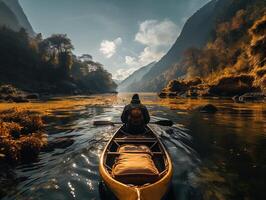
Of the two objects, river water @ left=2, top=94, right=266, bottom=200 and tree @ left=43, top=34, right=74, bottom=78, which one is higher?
tree @ left=43, top=34, right=74, bottom=78

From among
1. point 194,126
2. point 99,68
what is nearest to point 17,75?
point 99,68

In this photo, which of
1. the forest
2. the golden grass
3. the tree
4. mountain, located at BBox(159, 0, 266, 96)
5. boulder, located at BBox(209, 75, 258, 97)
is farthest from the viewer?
the tree

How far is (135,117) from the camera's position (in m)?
12.8

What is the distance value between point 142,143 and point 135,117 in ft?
6.78

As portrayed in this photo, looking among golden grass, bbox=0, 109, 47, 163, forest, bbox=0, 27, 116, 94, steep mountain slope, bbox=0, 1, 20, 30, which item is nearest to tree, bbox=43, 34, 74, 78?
forest, bbox=0, 27, 116, 94

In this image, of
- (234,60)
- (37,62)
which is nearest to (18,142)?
(234,60)

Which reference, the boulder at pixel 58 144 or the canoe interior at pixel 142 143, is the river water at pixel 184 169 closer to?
the boulder at pixel 58 144

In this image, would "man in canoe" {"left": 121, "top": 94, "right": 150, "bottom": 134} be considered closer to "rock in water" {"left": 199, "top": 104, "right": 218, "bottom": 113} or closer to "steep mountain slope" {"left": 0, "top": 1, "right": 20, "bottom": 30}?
"rock in water" {"left": 199, "top": 104, "right": 218, "bottom": 113}

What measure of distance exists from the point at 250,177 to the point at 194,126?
9.98m

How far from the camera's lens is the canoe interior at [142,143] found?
8391 mm

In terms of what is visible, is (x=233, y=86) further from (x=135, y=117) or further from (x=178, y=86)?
(x=135, y=117)

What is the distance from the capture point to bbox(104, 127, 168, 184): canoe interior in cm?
839

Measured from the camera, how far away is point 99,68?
463ft

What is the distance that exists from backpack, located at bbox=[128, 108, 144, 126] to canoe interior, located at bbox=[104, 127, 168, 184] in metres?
0.69
